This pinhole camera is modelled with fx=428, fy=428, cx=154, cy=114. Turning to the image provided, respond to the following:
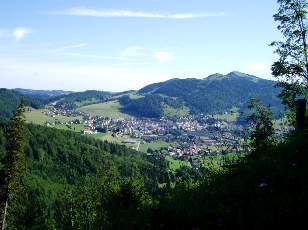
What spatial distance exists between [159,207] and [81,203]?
83.7 meters

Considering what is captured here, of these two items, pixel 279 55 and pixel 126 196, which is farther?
pixel 126 196

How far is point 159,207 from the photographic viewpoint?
13453 mm

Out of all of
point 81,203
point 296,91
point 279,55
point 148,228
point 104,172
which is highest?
point 279,55

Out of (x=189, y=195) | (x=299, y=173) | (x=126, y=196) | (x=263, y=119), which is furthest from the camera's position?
(x=126, y=196)

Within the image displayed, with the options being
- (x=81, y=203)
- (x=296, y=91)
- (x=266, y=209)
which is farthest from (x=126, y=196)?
(x=266, y=209)

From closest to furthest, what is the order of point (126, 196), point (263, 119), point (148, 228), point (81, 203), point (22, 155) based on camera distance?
point (148, 228)
point (263, 119)
point (126, 196)
point (22, 155)
point (81, 203)

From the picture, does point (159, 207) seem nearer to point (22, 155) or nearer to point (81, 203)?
point (22, 155)

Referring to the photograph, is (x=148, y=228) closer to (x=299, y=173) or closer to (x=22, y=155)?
(x=299, y=173)

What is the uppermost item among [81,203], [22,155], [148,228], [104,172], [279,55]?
[279,55]

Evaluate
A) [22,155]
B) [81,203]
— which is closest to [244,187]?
[22,155]

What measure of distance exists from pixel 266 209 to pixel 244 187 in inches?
103

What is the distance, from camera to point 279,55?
3912 cm

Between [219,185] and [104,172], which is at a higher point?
[219,185]

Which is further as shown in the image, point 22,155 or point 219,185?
point 22,155
